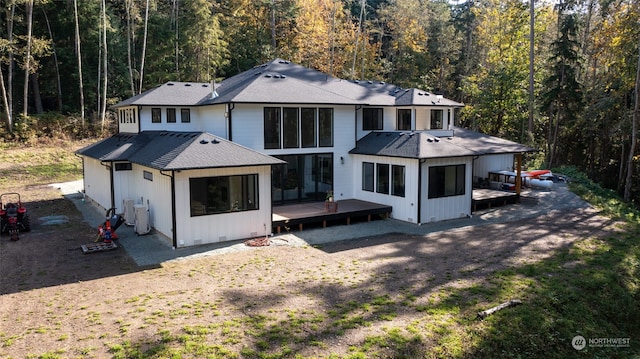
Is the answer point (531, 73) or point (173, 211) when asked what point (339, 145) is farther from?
point (531, 73)

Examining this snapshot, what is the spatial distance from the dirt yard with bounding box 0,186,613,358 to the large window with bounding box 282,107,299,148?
438 cm

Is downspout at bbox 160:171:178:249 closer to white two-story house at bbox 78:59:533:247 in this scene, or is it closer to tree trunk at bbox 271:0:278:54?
white two-story house at bbox 78:59:533:247

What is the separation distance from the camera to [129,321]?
663cm

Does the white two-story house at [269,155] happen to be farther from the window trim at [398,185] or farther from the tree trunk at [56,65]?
the tree trunk at [56,65]

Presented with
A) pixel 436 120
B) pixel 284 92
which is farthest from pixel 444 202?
pixel 284 92

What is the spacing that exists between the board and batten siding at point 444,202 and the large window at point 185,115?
865cm

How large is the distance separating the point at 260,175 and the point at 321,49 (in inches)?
823

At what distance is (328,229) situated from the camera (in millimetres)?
13172

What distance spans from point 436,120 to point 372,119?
2865 millimetres

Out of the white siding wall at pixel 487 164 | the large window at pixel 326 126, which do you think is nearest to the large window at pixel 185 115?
the large window at pixel 326 126

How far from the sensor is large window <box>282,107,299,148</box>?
47.6ft

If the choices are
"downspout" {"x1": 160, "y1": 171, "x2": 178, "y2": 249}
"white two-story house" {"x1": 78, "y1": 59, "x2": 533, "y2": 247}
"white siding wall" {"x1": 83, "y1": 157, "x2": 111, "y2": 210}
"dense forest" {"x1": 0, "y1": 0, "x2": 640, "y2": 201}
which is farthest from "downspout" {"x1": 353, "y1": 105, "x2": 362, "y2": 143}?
"dense forest" {"x1": 0, "y1": 0, "x2": 640, "y2": 201}

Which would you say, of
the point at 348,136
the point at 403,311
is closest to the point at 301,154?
the point at 348,136

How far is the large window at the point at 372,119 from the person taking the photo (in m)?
16.8
